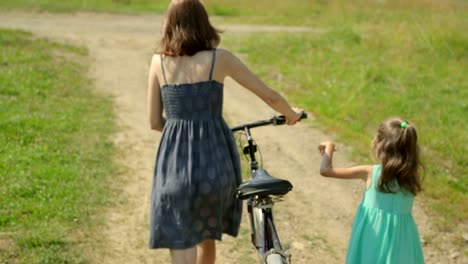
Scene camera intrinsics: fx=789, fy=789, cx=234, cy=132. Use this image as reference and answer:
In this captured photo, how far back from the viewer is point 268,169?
26.3 feet

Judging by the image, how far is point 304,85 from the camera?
12.2 metres

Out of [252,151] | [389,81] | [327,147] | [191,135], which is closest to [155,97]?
[191,135]

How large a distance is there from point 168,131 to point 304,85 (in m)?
8.57

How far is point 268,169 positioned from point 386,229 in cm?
390

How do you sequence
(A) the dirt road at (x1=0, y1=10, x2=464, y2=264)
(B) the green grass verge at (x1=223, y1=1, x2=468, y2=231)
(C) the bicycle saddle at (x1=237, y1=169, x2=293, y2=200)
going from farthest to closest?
(B) the green grass verge at (x1=223, y1=1, x2=468, y2=231) → (A) the dirt road at (x1=0, y1=10, x2=464, y2=264) → (C) the bicycle saddle at (x1=237, y1=169, x2=293, y2=200)

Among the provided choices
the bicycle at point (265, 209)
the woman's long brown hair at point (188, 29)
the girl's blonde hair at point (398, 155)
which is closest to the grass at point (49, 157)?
the bicycle at point (265, 209)

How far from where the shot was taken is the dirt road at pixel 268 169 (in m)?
5.86

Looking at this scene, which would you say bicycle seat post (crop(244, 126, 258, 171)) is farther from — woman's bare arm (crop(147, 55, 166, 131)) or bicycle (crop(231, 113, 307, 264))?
woman's bare arm (crop(147, 55, 166, 131))

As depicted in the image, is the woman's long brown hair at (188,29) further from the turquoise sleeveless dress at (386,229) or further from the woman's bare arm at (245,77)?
the turquoise sleeveless dress at (386,229)

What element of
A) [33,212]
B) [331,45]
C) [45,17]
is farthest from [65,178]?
[45,17]

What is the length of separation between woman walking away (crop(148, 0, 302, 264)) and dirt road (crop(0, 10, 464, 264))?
1.84m

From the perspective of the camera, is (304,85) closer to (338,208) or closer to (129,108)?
(129,108)

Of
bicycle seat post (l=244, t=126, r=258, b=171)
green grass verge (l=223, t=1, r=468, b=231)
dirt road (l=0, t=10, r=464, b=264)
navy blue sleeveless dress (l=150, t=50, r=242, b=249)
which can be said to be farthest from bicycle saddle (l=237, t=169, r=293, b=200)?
green grass verge (l=223, t=1, r=468, b=231)

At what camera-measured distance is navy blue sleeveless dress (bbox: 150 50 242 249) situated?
3.76m
